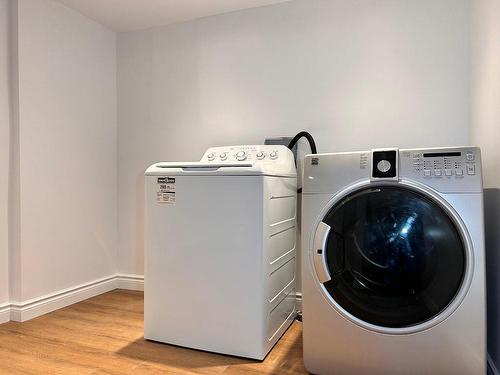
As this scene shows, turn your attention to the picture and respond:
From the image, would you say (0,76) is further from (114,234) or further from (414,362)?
(414,362)

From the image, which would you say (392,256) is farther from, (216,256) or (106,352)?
(106,352)

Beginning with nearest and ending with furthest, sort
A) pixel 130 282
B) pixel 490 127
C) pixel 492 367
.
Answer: pixel 492 367, pixel 490 127, pixel 130 282

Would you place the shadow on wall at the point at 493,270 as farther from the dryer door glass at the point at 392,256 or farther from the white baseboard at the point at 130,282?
the white baseboard at the point at 130,282

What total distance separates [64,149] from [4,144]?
35cm

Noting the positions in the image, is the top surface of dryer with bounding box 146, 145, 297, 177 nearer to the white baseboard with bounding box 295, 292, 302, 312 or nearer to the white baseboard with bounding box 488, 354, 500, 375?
the white baseboard with bounding box 295, 292, 302, 312

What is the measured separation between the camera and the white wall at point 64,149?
81.0 inches

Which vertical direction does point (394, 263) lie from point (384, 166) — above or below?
below

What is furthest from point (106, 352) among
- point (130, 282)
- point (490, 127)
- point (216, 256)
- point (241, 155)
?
point (490, 127)

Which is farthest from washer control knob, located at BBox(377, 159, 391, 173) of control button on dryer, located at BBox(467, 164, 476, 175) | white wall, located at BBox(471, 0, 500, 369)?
white wall, located at BBox(471, 0, 500, 369)

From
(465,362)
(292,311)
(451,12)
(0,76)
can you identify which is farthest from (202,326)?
(451,12)

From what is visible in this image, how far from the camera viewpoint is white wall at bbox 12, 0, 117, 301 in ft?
6.75

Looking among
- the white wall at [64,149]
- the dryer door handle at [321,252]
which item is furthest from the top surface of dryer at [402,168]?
the white wall at [64,149]

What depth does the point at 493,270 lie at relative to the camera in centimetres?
139

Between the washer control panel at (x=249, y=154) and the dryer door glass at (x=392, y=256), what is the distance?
676 millimetres
